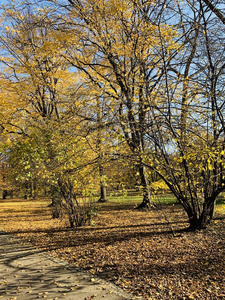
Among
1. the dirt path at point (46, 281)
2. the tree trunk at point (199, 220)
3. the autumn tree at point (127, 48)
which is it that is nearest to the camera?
the dirt path at point (46, 281)

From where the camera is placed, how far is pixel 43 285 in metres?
3.64

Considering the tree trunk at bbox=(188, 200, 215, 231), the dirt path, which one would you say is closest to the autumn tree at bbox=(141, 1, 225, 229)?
the tree trunk at bbox=(188, 200, 215, 231)

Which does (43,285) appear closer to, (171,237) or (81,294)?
(81,294)

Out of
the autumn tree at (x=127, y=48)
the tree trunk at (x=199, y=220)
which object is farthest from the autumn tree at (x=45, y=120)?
the tree trunk at (x=199, y=220)

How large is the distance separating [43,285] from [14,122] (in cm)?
789

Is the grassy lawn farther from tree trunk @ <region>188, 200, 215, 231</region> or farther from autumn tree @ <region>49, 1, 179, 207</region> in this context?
autumn tree @ <region>49, 1, 179, 207</region>

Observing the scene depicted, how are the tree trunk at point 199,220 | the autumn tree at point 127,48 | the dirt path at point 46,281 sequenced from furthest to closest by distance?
the tree trunk at point 199,220
the autumn tree at point 127,48
the dirt path at point 46,281

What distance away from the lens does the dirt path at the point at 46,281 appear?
3.27 metres

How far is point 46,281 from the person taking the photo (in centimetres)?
378

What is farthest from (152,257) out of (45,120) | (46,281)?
(45,120)

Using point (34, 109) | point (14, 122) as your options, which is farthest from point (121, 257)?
point (34, 109)

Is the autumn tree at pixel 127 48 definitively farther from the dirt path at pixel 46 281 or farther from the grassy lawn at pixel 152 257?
the dirt path at pixel 46 281

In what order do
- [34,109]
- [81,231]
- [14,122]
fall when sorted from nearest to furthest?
[81,231] → [14,122] → [34,109]

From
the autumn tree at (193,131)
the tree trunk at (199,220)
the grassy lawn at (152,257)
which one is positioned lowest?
the grassy lawn at (152,257)
